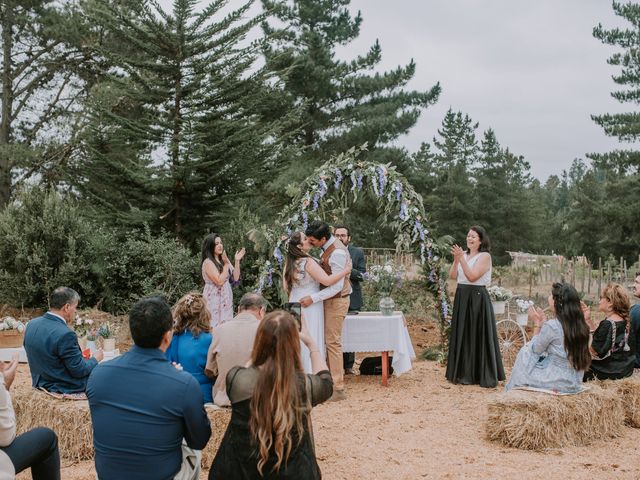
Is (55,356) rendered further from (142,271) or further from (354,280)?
(142,271)

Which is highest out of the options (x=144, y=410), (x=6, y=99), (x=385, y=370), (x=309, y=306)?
(x=6, y=99)

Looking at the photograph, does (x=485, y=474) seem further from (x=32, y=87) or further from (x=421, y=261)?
(x=32, y=87)

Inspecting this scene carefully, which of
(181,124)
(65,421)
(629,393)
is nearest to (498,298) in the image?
(629,393)

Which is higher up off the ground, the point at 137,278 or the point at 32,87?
the point at 32,87

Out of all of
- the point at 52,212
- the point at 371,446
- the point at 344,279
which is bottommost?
the point at 371,446

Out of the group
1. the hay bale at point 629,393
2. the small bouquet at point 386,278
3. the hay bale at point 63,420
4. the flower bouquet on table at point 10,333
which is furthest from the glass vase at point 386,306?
the flower bouquet on table at point 10,333

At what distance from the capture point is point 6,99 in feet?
63.1

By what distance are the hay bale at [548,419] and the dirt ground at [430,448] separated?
3.6 inches

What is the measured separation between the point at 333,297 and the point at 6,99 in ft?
54.9

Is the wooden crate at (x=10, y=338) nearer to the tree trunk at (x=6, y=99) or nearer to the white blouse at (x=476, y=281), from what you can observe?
the white blouse at (x=476, y=281)

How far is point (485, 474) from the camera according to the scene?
4461mm

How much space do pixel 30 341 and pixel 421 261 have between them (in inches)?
204

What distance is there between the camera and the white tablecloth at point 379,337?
7289 mm

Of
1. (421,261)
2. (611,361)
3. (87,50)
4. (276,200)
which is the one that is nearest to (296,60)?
(276,200)
